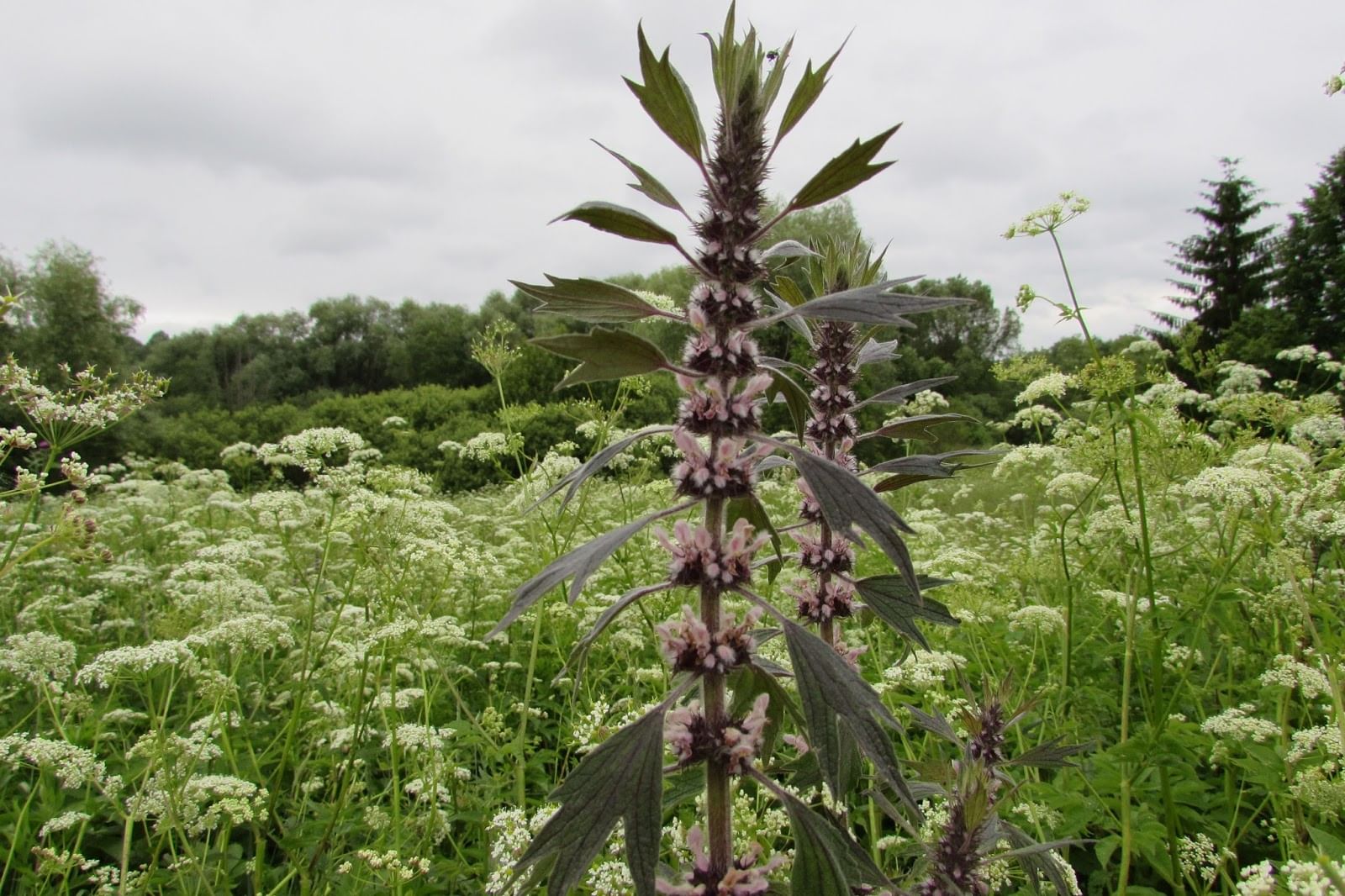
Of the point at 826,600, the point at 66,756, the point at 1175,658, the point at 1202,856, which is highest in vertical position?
the point at 826,600

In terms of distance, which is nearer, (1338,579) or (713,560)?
(713,560)

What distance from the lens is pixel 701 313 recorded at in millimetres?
1170

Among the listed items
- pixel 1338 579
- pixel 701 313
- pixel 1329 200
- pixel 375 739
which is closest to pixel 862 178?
pixel 701 313

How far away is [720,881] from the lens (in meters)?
1.21

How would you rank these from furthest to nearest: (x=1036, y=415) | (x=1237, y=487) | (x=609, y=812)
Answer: (x=1036, y=415) < (x=1237, y=487) < (x=609, y=812)

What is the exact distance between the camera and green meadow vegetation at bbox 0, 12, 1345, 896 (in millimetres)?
1170

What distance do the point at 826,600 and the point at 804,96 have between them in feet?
3.51

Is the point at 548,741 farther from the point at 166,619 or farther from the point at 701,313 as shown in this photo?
the point at 701,313

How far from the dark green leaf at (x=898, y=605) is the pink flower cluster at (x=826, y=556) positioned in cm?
11

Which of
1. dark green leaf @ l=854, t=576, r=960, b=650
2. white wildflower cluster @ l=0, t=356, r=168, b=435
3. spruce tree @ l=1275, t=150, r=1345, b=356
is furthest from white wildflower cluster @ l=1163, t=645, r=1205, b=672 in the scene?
spruce tree @ l=1275, t=150, r=1345, b=356

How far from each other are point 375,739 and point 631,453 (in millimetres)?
2959

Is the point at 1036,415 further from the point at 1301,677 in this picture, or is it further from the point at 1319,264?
the point at 1319,264

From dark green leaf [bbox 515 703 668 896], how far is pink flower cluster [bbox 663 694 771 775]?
91 mm

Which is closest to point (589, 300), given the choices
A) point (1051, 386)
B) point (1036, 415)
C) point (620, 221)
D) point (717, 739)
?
point (620, 221)
